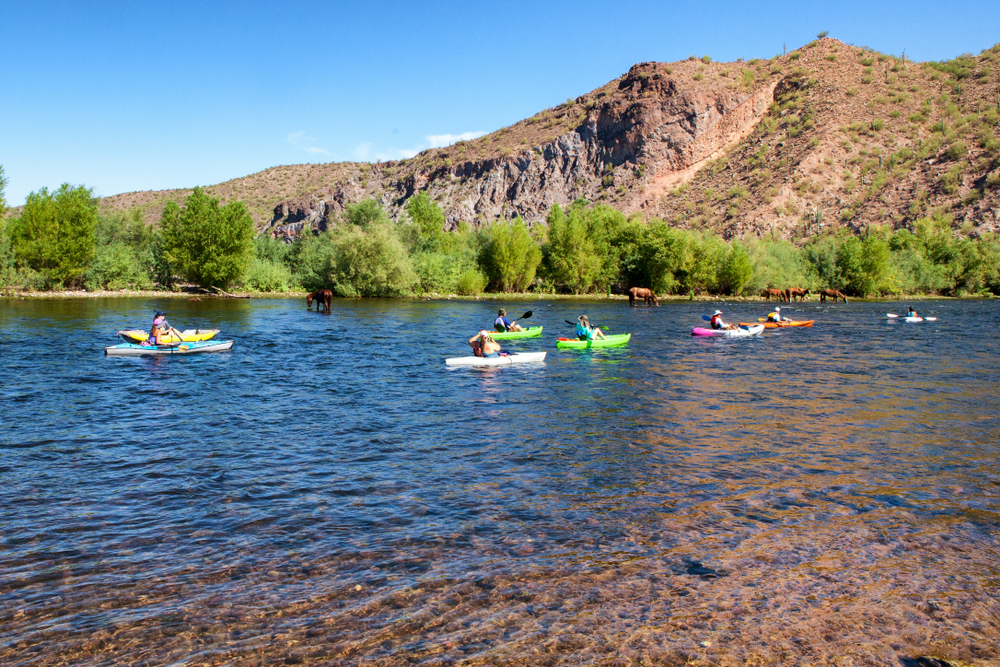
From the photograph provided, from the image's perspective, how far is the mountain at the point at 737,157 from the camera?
101 metres

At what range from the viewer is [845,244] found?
80562 millimetres

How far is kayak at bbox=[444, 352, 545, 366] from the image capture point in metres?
20.9

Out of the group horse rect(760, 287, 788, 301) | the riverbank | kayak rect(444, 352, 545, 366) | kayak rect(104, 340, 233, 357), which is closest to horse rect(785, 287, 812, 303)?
horse rect(760, 287, 788, 301)

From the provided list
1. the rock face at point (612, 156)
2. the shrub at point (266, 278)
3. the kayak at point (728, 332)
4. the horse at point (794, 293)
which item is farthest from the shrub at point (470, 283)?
the rock face at point (612, 156)

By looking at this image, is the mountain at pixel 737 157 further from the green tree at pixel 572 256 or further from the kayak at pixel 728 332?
the kayak at pixel 728 332

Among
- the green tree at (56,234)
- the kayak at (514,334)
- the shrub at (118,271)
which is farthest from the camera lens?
the shrub at (118,271)

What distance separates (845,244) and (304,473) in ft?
278

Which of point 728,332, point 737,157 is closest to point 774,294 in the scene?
point 728,332

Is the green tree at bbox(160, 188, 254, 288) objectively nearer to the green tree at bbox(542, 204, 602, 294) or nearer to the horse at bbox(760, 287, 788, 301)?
the green tree at bbox(542, 204, 602, 294)

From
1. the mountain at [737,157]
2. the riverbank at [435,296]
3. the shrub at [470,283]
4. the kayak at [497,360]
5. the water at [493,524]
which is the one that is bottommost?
the water at [493,524]

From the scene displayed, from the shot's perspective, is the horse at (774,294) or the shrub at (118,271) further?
the horse at (774,294)

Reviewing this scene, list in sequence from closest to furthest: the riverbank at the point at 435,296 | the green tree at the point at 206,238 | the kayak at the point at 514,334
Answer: the kayak at the point at 514,334 → the riverbank at the point at 435,296 → the green tree at the point at 206,238

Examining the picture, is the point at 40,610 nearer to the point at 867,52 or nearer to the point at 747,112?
the point at 747,112

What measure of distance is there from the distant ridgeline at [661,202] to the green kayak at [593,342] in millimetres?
40653
